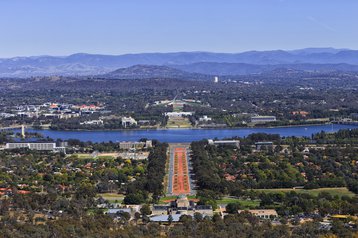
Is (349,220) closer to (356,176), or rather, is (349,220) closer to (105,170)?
(356,176)

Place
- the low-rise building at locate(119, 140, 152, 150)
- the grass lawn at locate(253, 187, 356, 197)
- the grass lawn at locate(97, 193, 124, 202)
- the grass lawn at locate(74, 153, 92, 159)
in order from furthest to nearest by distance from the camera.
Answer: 1. the low-rise building at locate(119, 140, 152, 150)
2. the grass lawn at locate(74, 153, 92, 159)
3. the grass lawn at locate(253, 187, 356, 197)
4. the grass lawn at locate(97, 193, 124, 202)

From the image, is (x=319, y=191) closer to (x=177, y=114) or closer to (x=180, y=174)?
(x=180, y=174)

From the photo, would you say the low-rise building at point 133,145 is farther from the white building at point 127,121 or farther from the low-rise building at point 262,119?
the low-rise building at point 262,119

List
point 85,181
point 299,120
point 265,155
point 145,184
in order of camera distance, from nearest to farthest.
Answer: point 145,184 → point 85,181 → point 265,155 → point 299,120

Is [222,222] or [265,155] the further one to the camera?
[265,155]

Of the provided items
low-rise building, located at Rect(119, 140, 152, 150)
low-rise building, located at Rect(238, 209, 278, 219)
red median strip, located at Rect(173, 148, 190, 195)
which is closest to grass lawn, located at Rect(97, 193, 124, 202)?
red median strip, located at Rect(173, 148, 190, 195)

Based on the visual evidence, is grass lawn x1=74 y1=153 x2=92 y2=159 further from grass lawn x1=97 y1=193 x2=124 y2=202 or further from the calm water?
grass lawn x1=97 y1=193 x2=124 y2=202

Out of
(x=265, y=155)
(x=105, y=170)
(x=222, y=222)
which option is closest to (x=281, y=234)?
(x=222, y=222)

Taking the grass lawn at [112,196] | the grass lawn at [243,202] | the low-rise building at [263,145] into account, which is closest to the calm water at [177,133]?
the low-rise building at [263,145]
